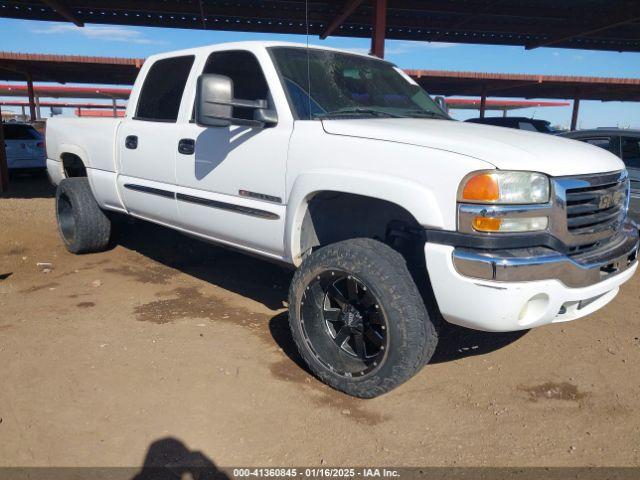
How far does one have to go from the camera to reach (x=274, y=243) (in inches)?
136

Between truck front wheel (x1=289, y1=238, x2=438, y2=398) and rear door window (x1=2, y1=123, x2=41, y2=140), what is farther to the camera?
rear door window (x1=2, y1=123, x2=41, y2=140)

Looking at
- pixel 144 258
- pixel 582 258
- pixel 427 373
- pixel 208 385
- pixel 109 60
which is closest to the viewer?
pixel 582 258

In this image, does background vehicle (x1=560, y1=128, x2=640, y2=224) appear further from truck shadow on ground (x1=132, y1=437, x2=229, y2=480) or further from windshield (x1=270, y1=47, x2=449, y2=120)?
truck shadow on ground (x1=132, y1=437, x2=229, y2=480)

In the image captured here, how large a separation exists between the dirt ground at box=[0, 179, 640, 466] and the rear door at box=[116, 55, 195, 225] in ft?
2.83

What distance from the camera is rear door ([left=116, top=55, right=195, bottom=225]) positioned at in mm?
4246

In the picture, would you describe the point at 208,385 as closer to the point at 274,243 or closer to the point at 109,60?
the point at 274,243

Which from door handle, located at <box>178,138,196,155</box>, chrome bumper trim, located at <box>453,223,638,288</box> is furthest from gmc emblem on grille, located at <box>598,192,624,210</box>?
door handle, located at <box>178,138,196,155</box>

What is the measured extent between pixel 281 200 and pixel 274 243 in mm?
311

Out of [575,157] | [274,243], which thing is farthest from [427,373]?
[575,157]

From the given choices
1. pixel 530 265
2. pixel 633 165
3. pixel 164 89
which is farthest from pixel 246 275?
pixel 633 165

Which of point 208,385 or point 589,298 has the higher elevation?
point 589,298

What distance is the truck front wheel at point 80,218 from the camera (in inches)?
220

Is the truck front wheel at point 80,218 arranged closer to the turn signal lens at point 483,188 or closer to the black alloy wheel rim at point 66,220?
the black alloy wheel rim at point 66,220

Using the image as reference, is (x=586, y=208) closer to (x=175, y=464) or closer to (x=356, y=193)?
(x=356, y=193)
